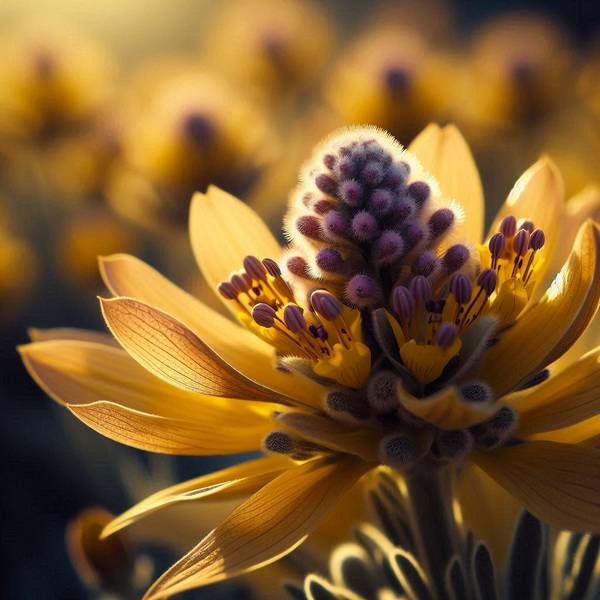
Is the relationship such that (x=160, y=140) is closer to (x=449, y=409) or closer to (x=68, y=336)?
(x=68, y=336)

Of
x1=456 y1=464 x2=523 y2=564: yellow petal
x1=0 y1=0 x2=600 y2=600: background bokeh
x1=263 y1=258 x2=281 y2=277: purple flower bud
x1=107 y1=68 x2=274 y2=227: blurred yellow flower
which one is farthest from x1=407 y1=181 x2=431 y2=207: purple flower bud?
x1=107 y1=68 x2=274 y2=227: blurred yellow flower

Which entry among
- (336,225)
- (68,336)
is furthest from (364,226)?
(68,336)

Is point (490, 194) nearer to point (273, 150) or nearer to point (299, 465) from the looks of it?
point (273, 150)

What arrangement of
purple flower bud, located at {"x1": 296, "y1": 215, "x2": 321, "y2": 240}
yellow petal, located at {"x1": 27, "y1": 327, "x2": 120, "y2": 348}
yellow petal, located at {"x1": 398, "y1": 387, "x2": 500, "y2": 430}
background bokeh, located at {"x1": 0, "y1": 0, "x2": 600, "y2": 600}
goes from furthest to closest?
background bokeh, located at {"x1": 0, "y1": 0, "x2": 600, "y2": 600} → yellow petal, located at {"x1": 27, "y1": 327, "x2": 120, "y2": 348} → purple flower bud, located at {"x1": 296, "y1": 215, "x2": 321, "y2": 240} → yellow petal, located at {"x1": 398, "y1": 387, "x2": 500, "y2": 430}

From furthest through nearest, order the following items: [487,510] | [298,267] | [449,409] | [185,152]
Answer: [185,152]
[487,510]
[298,267]
[449,409]

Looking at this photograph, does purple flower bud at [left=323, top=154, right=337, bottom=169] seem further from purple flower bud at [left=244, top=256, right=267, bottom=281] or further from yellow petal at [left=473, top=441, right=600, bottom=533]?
yellow petal at [left=473, top=441, right=600, bottom=533]
